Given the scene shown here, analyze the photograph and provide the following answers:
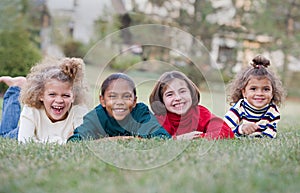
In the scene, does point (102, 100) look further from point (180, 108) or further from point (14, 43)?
point (14, 43)

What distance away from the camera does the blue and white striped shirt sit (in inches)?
158

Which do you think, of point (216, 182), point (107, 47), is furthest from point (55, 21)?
point (216, 182)

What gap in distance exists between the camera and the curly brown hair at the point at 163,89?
13.0 feet

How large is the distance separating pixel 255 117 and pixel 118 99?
1235 millimetres

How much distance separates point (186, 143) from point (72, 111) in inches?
44.6

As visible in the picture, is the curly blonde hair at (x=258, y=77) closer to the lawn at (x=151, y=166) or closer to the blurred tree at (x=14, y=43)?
the lawn at (x=151, y=166)

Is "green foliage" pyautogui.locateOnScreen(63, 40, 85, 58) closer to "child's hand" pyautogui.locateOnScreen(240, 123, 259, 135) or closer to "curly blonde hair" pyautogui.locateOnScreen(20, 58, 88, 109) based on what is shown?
"curly blonde hair" pyautogui.locateOnScreen(20, 58, 88, 109)

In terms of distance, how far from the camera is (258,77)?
413 cm

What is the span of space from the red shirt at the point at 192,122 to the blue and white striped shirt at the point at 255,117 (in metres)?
0.13

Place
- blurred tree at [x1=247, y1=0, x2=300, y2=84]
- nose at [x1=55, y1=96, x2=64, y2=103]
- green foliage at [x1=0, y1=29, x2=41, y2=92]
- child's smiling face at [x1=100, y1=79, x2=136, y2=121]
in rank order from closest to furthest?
child's smiling face at [x1=100, y1=79, x2=136, y2=121] → nose at [x1=55, y1=96, x2=64, y2=103] → green foliage at [x1=0, y1=29, x2=41, y2=92] → blurred tree at [x1=247, y1=0, x2=300, y2=84]

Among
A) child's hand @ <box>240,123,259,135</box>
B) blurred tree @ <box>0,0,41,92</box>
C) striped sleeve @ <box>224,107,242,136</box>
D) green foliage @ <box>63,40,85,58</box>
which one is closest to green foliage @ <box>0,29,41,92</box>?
blurred tree @ <box>0,0,41,92</box>

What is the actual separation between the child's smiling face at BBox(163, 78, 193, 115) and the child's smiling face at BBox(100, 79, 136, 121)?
33cm

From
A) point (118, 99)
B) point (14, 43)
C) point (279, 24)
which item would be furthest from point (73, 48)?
point (118, 99)

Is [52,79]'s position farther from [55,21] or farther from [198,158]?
[55,21]
